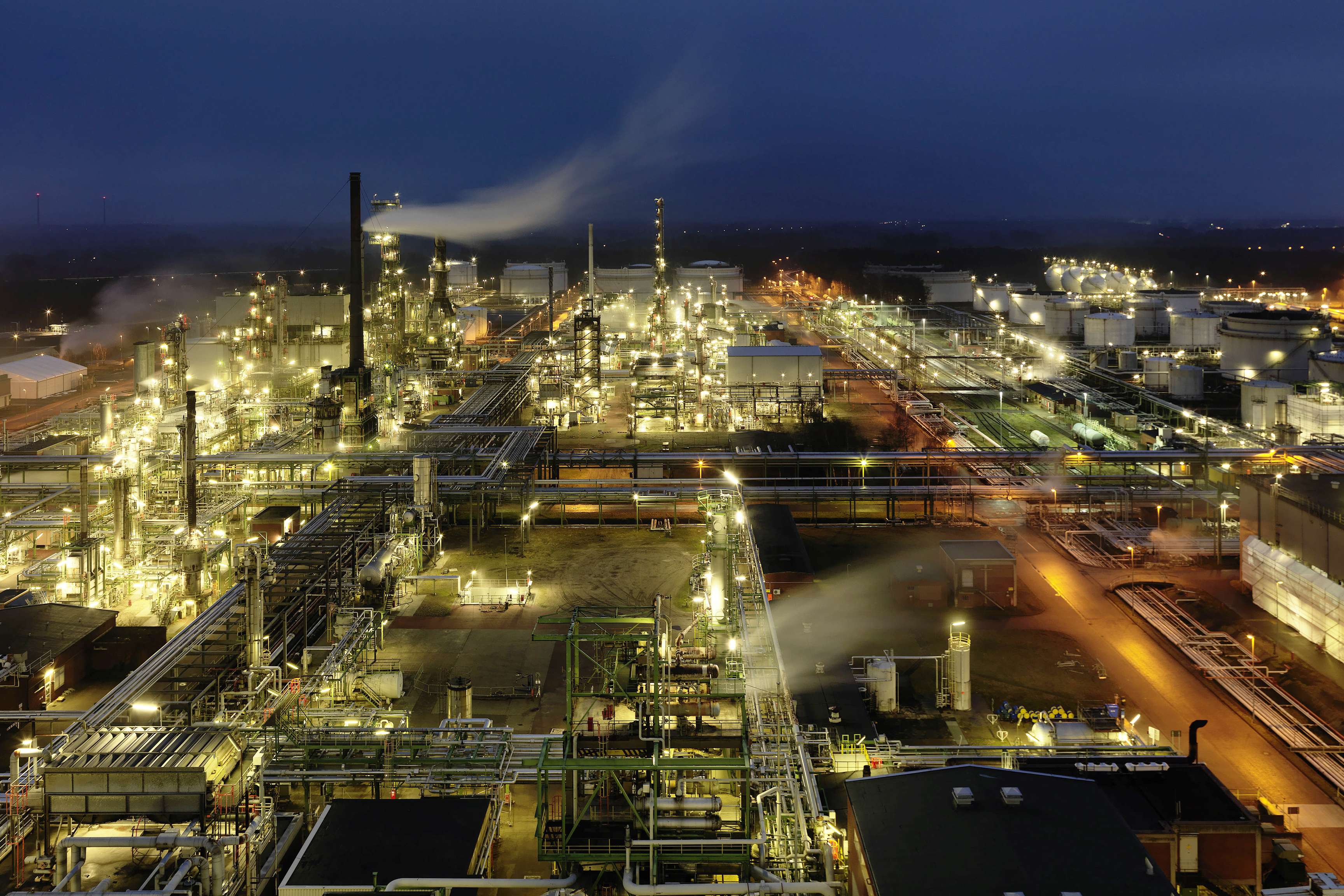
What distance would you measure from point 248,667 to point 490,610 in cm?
514

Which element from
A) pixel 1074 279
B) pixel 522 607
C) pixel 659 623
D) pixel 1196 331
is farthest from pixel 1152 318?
pixel 659 623

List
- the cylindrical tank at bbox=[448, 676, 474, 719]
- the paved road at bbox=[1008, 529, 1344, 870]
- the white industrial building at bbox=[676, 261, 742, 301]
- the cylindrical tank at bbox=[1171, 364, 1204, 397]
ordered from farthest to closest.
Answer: the white industrial building at bbox=[676, 261, 742, 301] → the cylindrical tank at bbox=[1171, 364, 1204, 397] → the cylindrical tank at bbox=[448, 676, 474, 719] → the paved road at bbox=[1008, 529, 1344, 870]

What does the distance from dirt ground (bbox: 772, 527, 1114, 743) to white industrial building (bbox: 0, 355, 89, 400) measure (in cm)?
3738

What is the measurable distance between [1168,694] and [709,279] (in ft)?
252

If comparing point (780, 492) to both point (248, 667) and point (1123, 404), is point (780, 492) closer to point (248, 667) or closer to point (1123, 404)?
point (248, 667)

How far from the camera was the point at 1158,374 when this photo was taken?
4212cm

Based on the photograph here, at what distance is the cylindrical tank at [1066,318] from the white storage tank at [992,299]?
43.3ft

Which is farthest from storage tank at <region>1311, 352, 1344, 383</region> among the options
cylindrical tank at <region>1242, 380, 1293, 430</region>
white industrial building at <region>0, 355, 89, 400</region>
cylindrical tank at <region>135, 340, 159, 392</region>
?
white industrial building at <region>0, 355, 89, 400</region>

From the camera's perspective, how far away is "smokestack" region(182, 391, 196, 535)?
20922 millimetres

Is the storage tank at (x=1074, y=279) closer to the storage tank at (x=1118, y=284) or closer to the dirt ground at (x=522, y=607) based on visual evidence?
the storage tank at (x=1118, y=284)

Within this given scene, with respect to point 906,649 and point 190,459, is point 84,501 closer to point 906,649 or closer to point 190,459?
point 190,459

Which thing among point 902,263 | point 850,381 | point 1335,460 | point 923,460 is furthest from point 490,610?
point 902,263

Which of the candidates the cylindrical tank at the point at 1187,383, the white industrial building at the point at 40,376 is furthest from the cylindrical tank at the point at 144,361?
the cylindrical tank at the point at 1187,383

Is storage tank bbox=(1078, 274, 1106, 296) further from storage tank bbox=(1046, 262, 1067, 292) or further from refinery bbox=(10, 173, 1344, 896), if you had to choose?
refinery bbox=(10, 173, 1344, 896)
